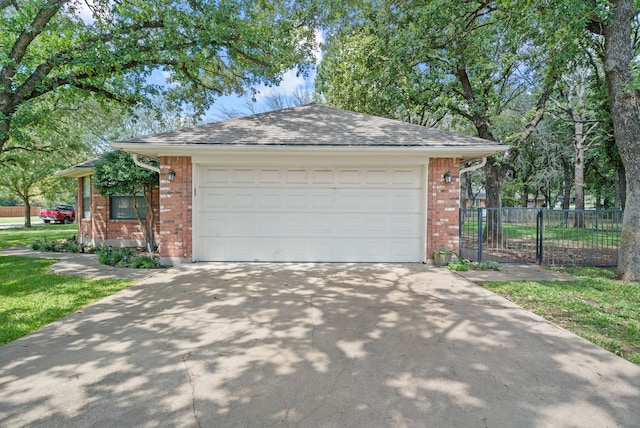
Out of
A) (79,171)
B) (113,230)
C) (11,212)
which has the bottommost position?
(113,230)

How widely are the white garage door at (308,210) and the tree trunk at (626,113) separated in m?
3.85

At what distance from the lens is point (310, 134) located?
748 centimetres

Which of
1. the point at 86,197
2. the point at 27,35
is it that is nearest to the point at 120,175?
the point at 27,35

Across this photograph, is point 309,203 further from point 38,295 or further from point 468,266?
A: point 38,295

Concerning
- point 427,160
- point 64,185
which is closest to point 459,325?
point 427,160

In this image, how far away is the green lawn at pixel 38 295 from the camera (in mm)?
4055

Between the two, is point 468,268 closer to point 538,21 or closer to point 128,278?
point 538,21

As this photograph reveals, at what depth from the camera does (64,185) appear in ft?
69.8

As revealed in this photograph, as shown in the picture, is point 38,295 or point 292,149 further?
point 292,149

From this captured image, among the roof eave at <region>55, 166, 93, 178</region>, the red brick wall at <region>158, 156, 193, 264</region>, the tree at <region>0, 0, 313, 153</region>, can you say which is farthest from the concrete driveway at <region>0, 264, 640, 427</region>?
the roof eave at <region>55, 166, 93, 178</region>

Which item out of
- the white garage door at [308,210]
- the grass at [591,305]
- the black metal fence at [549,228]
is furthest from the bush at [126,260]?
the black metal fence at [549,228]

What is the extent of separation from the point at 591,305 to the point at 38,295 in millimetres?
8601

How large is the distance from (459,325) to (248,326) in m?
2.60

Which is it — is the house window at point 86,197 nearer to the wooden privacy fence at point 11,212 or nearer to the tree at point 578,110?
the tree at point 578,110
